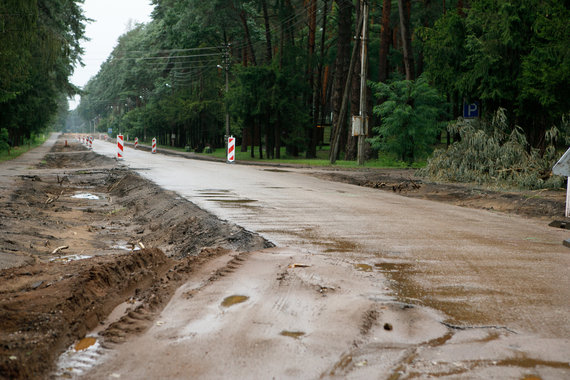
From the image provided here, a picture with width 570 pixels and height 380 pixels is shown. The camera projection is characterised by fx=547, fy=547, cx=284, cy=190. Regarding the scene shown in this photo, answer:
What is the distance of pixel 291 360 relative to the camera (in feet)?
10.2

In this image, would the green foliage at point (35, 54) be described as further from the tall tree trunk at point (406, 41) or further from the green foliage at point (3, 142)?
the tall tree trunk at point (406, 41)

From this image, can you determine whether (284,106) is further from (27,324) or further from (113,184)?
(27,324)

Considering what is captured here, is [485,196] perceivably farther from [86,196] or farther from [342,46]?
[342,46]

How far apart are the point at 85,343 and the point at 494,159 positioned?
15322 mm

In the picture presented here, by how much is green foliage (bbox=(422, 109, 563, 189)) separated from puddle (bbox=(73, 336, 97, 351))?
43.9 feet

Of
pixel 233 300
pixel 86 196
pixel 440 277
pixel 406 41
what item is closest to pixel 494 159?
pixel 86 196

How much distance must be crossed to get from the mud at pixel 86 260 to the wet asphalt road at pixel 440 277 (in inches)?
20.0

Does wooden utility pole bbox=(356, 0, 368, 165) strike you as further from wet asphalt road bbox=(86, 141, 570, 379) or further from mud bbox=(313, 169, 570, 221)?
wet asphalt road bbox=(86, 141, 570, 379)

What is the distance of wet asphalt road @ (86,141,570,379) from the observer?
10.5ft

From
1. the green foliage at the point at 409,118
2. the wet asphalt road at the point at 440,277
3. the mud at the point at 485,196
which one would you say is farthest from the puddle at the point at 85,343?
the green foliage at the point at 409,118

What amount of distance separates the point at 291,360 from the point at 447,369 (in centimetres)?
88

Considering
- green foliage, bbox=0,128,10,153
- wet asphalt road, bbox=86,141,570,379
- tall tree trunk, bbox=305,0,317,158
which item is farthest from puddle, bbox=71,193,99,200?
tall tree trunk, bbox=305,0,317,158

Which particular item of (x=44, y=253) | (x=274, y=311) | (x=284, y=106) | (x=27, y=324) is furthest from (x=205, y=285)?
(x=284, y=106)

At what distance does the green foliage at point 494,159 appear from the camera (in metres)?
14.9
